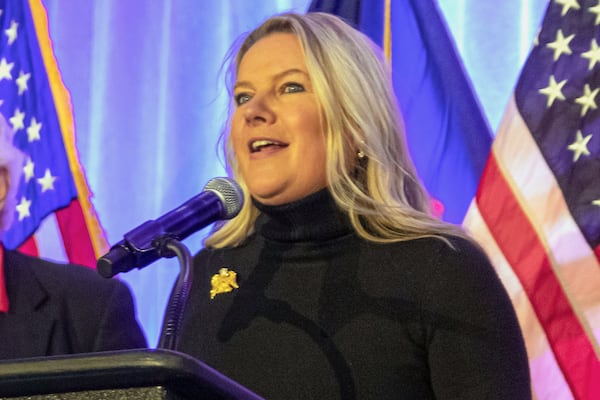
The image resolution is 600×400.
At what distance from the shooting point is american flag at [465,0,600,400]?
6.40 feet

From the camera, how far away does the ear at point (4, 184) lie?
1945 mm

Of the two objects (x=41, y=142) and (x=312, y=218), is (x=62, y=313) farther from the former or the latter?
(x=41, y=142)

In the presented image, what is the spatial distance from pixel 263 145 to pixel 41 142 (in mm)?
1358

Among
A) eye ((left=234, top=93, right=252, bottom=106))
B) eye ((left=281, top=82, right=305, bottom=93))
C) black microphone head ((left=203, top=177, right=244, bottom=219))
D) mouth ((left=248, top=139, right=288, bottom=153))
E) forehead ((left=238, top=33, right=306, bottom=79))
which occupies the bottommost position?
black microphone head ((left=203, top=177, right=244, bottom=219))

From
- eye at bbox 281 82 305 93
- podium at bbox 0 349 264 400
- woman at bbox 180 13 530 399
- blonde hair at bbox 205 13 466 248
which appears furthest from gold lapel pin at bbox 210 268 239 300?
podium at bbox 0 349 264 400

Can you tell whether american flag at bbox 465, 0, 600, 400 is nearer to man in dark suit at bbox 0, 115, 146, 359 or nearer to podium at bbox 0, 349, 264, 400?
man in dark suit at bbox 0, 115, 146, 359

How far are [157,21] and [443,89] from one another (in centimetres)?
Answer: 95

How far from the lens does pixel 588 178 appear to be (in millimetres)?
1985

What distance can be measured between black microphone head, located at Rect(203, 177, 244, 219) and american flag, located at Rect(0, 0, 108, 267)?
1504 millimetres

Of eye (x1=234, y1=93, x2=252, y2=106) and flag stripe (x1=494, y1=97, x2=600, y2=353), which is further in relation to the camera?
flag stripe (x1=494, y1=97, x2=600, y2=353)

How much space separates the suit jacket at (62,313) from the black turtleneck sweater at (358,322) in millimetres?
191

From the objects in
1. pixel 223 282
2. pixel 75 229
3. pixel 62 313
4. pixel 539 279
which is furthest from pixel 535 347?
pixel 75 229

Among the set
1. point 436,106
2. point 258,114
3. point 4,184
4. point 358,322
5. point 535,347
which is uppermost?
point 436,106

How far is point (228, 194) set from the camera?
3.82ft
